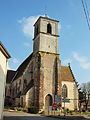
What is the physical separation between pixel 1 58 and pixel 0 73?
1430 mm

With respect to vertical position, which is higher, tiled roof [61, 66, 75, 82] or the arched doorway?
tiled roof [61, 66, 75, 82]

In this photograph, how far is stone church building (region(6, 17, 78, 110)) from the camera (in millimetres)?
39188

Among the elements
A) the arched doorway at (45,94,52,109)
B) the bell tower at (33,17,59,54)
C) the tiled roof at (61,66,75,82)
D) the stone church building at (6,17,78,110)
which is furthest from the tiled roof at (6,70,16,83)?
the arched doorway at (45,94,52,109)

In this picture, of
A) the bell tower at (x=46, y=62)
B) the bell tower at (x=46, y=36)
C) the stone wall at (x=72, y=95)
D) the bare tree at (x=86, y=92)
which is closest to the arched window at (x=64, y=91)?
the stone wall at (x=72, y=95)

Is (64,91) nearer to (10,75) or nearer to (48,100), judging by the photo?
(48,100)

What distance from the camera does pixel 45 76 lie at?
4003 centimetres

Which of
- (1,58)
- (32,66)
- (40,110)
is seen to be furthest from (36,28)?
(1,58)

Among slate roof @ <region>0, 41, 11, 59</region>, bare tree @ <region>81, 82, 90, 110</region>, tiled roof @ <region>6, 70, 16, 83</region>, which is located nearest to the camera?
→ slate roof @ <region>0, 41, 11, 59</region>

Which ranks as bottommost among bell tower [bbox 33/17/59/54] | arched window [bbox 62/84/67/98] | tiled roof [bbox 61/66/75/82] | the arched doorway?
the arched doorway

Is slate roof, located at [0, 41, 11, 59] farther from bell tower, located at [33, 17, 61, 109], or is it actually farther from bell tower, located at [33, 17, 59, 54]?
bell tower, located at [33, 17, 59, 54]

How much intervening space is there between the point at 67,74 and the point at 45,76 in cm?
840

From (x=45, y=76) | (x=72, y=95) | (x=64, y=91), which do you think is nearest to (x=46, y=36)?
(x=45, y=76)

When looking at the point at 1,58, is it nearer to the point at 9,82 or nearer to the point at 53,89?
the point at 53,89

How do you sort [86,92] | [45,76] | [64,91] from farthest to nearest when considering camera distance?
[86,92] < [64,91] < [45,76]
